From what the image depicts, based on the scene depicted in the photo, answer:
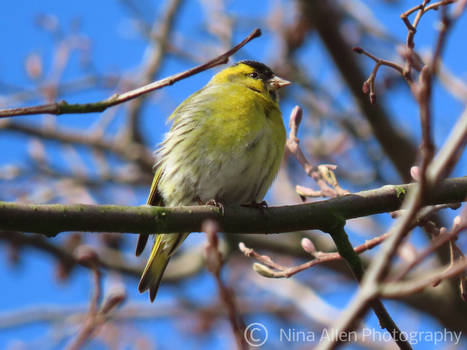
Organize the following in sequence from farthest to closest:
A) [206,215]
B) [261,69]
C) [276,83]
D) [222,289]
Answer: [261,69] → [276,83] → [206,215] → [222,289]

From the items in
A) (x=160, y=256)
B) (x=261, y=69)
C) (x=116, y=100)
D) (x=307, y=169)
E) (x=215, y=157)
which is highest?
(x=116, y=100)

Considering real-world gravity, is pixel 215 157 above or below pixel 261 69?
below

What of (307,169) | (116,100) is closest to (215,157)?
(307,169)

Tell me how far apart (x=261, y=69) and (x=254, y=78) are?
18 cm

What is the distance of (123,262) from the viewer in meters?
7.16

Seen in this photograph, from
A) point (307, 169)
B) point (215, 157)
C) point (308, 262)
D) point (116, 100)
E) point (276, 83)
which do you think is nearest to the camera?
point (116, 100)

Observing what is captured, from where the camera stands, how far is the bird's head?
183 inches

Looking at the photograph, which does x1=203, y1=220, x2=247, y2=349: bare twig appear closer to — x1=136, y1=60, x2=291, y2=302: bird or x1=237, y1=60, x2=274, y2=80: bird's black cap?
x1=136, y1=60, x2=291, y2=302: bird

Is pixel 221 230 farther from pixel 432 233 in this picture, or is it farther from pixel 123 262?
pixel 123 262

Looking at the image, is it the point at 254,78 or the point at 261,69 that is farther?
the point at 261,69

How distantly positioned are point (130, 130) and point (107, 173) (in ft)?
2.10

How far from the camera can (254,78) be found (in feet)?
15.8

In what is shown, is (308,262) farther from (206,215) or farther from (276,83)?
(276,83)

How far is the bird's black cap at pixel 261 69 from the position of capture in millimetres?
4859
